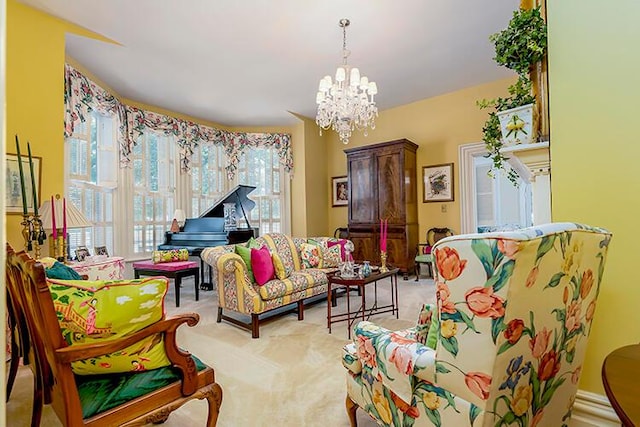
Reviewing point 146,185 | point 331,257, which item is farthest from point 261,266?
point 146,185

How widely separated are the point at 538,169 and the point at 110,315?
6.60 ft

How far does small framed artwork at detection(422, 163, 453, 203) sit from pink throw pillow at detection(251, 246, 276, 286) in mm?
3605

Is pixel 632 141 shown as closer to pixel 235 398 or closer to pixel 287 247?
pixel 235 398

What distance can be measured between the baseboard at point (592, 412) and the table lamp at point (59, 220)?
3605 millimetres

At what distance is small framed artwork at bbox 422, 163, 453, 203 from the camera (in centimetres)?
533

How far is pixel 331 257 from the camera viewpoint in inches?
157

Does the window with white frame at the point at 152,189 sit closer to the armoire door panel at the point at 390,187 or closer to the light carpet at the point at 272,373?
the light carpet at the point at 272,373

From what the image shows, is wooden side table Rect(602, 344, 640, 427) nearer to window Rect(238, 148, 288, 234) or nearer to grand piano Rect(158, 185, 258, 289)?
grand piano Rect(158, 185, 258, 289)

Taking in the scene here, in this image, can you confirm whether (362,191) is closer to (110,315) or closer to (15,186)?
(15,186)

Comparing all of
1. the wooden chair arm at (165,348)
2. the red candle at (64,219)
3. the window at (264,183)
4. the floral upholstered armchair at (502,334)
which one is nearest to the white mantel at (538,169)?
the floral upholstered armchair at (502,334)

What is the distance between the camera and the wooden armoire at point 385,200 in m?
5.30

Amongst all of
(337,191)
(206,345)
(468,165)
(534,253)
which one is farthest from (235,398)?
(337,191)

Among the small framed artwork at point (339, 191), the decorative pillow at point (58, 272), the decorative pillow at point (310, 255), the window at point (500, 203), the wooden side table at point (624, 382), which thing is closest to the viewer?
the wooden side table at point (624, 382)

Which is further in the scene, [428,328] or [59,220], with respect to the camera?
[59,220]
